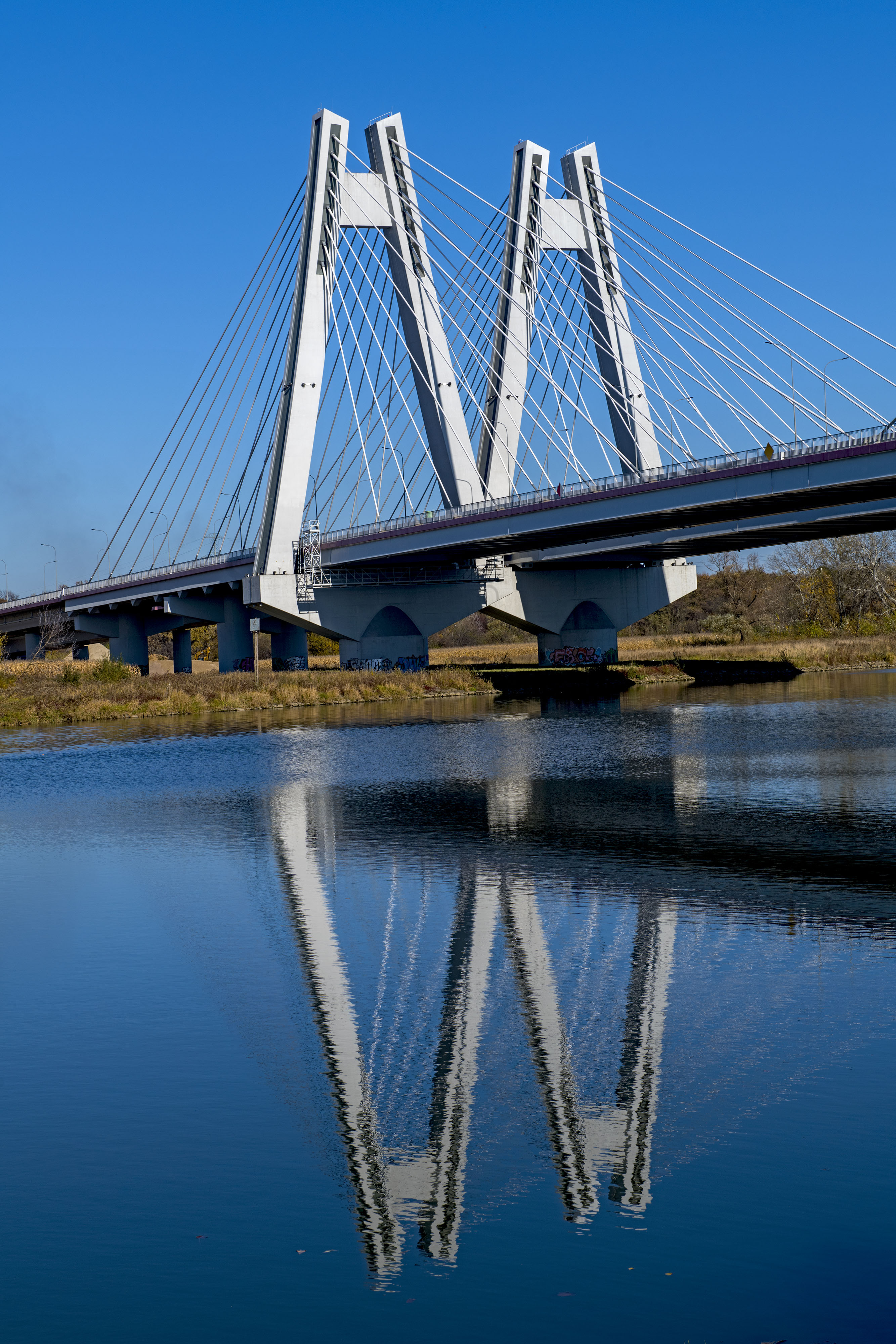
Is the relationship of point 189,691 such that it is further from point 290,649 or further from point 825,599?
point 825,599

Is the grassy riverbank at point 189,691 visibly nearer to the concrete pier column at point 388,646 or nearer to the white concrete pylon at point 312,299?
the concrete pier column at point 388,646

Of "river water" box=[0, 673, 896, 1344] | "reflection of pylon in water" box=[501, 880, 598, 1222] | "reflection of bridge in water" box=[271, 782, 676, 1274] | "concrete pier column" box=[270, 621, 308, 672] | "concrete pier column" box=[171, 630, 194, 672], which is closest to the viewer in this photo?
"river water" box=[0, 673, 896, 1344]

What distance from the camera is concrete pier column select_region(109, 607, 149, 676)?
88.4 meters

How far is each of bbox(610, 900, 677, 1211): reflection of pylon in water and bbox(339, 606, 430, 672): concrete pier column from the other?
179 feet

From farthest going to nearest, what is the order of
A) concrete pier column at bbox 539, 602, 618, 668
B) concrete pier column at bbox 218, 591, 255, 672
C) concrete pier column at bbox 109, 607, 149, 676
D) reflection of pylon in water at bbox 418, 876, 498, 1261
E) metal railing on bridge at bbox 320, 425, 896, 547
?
concrete pier column at bbox 109, 607, 149, 676 → concrete pier column at bbox 218, 591, 255, 672 → concrete pier column at bbox 539, 602, 618, 668 → metal railing on bridge at bbox 320, 425, 896, 547 → reflection of pylon in water at bbox 418, 876, 498, 1261

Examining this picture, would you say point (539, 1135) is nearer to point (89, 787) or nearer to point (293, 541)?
point (89, 787)

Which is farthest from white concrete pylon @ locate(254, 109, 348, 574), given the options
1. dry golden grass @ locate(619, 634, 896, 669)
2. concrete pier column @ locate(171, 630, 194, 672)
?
concrete pier column @ locate(171, 630, 194, 672)

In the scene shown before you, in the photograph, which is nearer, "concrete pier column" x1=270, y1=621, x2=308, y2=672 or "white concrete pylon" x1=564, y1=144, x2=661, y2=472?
"white concrete pylon" x1=564, y1=144, x2=661, y2=472

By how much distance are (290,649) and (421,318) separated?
2312cm

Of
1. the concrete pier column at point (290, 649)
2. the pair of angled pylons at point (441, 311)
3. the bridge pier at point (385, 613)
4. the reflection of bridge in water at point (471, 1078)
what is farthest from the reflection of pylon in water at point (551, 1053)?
the concrete pier column at point (290, 649)

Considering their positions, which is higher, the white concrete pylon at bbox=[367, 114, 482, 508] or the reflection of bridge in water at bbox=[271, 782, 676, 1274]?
the white concrete pylon at bbox=[367, 114, 482, 508]

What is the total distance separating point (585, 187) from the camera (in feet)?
200

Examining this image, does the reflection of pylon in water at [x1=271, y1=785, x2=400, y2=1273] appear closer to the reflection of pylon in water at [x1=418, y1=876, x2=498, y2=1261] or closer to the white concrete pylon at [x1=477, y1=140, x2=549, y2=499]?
the reflection of pylon in water at [x1=418, y1=876, x2=498, y2=1261]

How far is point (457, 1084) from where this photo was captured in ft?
28.5
